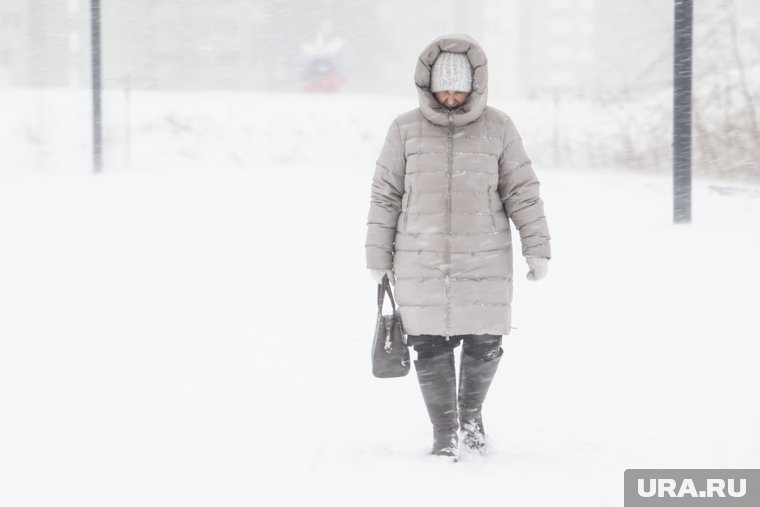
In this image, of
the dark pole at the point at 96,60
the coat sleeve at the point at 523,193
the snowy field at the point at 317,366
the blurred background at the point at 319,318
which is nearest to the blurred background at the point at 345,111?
the blurred background at the point at 319,318

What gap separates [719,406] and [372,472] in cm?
211

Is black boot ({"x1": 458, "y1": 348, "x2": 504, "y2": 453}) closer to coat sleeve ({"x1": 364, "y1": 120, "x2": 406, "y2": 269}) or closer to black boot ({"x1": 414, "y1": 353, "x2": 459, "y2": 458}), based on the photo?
black boot ({"x1": 414, "y1": 353, "x2": 459, "y2": 458})

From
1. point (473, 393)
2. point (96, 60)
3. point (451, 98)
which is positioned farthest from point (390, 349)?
point (96, 60)

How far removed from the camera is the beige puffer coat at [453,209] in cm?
396

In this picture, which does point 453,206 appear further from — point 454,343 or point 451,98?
point 454,343

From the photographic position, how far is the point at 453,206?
13.0 feet

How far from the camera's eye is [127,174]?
15812mm

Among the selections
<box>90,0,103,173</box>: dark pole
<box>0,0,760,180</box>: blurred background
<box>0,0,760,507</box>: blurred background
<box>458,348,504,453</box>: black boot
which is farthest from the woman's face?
<box>90,0,103,173</box>: dark pole

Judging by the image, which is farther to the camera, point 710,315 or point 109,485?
point 710,315

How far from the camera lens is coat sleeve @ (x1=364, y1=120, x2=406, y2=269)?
4.03 m

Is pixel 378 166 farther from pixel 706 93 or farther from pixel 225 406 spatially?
pixel 706 93

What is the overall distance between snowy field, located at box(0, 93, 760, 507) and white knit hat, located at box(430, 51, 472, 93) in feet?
5.05

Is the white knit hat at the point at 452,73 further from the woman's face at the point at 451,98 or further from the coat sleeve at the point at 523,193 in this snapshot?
the coat sleeve at the point at 523,193

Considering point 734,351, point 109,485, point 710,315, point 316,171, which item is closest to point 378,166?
point 109,485
